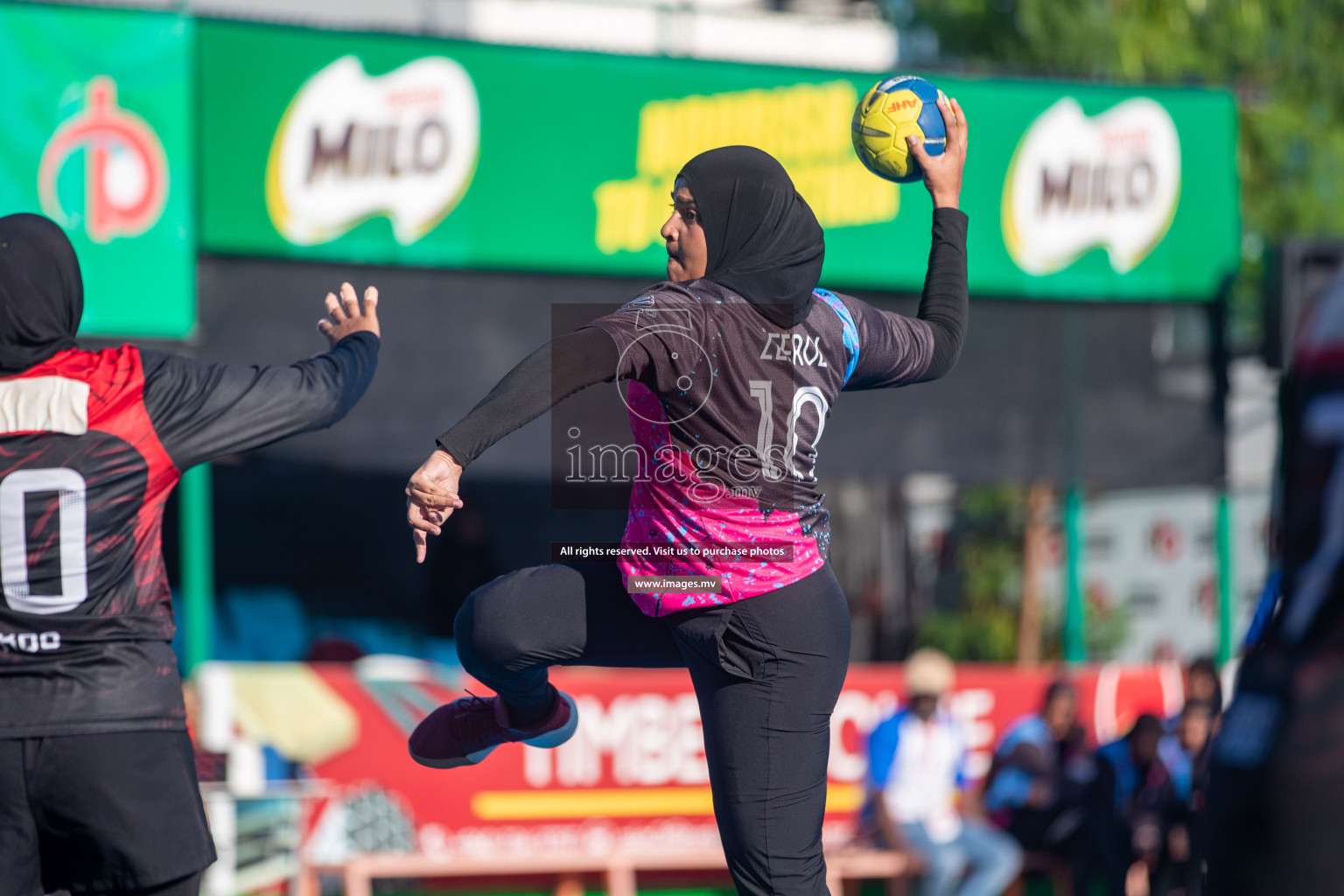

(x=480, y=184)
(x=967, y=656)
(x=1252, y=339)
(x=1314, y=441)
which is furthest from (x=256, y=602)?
(x=1314, y=441)

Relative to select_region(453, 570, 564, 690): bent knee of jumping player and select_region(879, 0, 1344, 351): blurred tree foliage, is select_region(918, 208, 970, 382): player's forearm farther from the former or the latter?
select_region(879, 0, 1344, 351): blurred tree foliage

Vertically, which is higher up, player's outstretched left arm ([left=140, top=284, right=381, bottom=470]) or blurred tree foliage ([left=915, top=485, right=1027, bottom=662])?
player's outstretched left arm ([left=140, top=284, right=381, bottom=470])

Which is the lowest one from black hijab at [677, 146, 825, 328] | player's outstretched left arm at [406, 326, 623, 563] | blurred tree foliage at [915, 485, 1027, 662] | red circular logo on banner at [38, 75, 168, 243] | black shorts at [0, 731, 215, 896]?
blurred tree foliage at [915, 485, 1027, 662]

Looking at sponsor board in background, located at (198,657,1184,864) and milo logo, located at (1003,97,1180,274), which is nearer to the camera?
sponsor board in background, located at (198,657,1184,864)

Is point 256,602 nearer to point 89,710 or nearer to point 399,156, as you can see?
point 399,156

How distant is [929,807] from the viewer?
8430mm

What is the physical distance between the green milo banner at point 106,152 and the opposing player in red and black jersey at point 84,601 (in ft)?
16.8

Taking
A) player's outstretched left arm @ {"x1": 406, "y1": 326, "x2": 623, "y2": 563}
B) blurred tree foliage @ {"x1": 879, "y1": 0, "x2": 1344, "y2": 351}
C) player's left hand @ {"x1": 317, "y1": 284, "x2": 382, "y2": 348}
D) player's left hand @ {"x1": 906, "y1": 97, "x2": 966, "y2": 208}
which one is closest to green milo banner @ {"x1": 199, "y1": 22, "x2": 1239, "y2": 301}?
blurred tree foliage @ {"x1": 879, "y1": 0, "x2": 1344, "y2": 351}

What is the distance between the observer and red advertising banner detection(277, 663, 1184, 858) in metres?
8.32

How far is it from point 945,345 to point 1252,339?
938cm

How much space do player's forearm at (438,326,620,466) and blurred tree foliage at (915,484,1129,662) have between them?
10.8 m

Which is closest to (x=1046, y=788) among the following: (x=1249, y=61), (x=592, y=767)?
(x=592, y=767)

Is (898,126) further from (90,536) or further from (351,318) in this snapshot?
(90,536)

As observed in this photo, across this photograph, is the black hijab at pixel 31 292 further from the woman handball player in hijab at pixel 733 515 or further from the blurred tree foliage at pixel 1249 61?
the blurred tree foliage at pixel 1249 61
